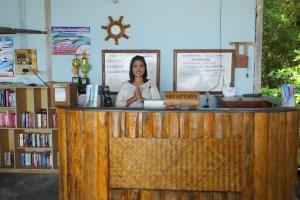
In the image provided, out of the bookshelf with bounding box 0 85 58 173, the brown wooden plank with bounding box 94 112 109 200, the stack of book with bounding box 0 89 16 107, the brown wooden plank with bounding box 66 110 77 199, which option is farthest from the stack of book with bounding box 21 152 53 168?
the brown wooden plank with bounding box 94 112 109 200

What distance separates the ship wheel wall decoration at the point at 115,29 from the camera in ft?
18.0

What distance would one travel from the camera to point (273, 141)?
132 inches

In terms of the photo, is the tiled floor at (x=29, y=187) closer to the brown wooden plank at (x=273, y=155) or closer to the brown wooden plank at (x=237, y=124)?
the brown wooden plank at (x=273, y=155)

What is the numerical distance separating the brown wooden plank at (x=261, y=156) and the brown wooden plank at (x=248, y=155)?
0.12 ft

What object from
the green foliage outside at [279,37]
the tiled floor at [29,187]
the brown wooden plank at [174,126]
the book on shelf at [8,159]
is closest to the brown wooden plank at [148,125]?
the brown wooden plank at [174,126]

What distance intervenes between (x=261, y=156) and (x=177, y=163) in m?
0.79

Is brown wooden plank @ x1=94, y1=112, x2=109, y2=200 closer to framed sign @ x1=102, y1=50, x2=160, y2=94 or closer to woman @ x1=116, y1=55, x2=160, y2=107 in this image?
woman @ x1=116, y1=55, x2=160, y2=107

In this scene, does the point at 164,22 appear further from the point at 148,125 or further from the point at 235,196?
the point at 235,196

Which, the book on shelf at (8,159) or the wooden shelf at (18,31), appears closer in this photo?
the wooden shelf at (18,31)

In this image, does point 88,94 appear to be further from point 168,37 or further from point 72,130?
point 168,37

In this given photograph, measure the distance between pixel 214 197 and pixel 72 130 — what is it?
152 cm

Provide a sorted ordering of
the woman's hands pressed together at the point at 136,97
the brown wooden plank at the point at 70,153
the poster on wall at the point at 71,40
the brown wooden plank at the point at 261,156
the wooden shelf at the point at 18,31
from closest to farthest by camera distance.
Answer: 1. the brown wooden plank at the point at 261,156
2. the brown wooden plank at the point at 70,153
3. the woman's hands pressed together at the point at 136,97
4. the wooden shelf at the point at 18,31
5. the poster on wall at the point at 71,40

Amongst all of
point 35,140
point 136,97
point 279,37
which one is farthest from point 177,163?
point 279,37

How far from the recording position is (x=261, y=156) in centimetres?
334
